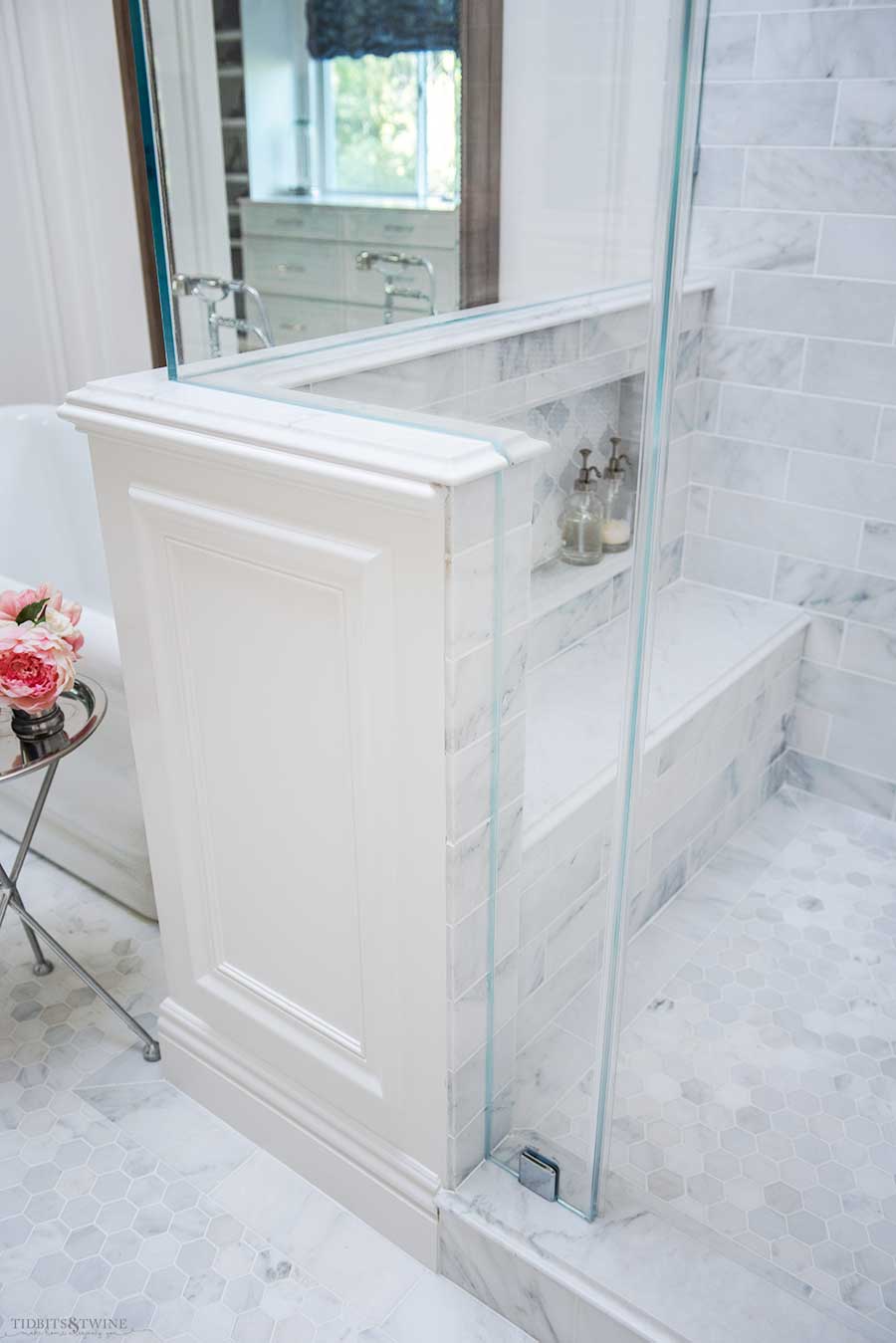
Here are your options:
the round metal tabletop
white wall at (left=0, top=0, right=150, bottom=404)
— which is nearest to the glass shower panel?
the round metal tabletop

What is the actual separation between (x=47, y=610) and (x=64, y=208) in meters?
1.74

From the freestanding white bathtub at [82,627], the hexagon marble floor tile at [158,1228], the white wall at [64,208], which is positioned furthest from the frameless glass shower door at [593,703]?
the white wall at [64,208]

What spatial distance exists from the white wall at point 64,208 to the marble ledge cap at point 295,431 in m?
1.76

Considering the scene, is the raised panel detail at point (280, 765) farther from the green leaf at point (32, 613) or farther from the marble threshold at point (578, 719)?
the green leaf at point (32, 613)

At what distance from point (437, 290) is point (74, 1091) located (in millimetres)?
1259

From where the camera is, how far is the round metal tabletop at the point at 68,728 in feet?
4.90

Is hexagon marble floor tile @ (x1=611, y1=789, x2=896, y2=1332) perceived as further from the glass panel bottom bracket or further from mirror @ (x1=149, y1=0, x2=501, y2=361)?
mirror @ (x1=149, y1=0, x2=501, y2=361)

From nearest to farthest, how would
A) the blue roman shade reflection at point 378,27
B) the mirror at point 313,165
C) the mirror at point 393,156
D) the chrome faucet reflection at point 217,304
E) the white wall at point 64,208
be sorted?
1. the mirror at point 393,156
2. the chrome faucet reflection at point 217,304
3. the mirror at point 313,165
4. the blue roman shade reflection at point 378,27
5. the white wall at point 64,208

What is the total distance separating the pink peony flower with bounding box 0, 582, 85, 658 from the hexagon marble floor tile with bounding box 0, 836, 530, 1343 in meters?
0.64

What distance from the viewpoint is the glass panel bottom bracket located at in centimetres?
134

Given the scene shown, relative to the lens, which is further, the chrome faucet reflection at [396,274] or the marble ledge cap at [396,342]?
the chrome faucet reflection at [396,274]

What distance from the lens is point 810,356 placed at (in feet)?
6.75

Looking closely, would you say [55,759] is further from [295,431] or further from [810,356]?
[810,356]

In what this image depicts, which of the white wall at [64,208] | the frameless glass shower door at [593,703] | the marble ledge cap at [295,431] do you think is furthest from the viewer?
the white wall at [64,208]
